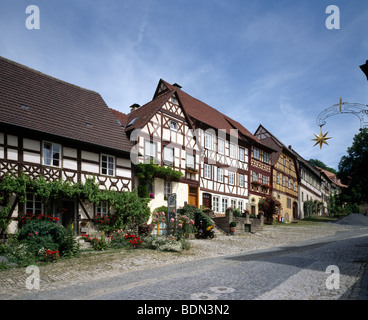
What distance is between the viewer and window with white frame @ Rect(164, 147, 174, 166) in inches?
905

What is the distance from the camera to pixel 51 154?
656 inches

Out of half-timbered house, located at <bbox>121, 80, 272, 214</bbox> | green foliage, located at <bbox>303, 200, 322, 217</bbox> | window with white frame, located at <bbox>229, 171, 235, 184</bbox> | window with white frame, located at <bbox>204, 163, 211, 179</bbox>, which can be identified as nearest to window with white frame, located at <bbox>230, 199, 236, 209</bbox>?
half-timbered house, located at <bbox>121, 80, 272, 214</bbox>

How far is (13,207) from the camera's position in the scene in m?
14.7

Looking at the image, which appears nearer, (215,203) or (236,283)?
(236,283)

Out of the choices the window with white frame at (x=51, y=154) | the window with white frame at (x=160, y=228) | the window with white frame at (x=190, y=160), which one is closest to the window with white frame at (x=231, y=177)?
the window with white frame at (x=190, y=160)

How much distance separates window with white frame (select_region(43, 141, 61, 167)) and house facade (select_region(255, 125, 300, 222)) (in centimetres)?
2543

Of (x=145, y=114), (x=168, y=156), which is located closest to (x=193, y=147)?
(x=168, y=156)

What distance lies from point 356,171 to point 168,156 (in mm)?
28187

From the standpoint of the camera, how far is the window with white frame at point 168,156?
22984mm

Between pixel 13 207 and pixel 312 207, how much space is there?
4250 cm

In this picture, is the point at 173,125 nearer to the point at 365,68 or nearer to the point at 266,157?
the point at 365,68

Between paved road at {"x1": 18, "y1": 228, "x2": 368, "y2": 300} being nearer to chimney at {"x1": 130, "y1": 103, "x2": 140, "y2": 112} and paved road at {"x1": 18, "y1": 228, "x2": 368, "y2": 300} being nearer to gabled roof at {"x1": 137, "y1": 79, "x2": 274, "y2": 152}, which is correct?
gabled roof at {"x1": 137, "y1": 79, "x2": 274, "y2": 152}

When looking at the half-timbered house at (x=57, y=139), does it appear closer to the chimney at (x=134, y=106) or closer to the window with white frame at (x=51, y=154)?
the window with white frame at (x=51, y=154)
